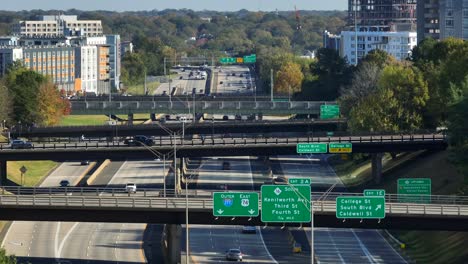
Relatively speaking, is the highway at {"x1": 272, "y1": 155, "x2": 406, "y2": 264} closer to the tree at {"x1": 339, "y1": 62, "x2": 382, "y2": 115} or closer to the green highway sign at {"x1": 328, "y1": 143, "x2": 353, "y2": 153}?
the green highway sign at {"x1": 328, "y1": 143, "x2": 353, "y2": 153}

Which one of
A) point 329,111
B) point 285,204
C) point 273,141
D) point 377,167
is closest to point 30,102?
point 329,111

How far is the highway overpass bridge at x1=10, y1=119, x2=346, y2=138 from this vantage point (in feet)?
444

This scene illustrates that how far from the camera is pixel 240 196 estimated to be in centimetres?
6650

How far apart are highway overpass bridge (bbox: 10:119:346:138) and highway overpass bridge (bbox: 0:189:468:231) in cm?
6036

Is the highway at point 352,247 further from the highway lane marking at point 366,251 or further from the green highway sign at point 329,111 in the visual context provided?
the green highway sign at point 329,111

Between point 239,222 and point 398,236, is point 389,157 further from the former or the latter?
point 239,222

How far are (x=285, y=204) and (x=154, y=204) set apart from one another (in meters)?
8.16

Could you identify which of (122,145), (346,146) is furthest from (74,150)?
(346,146)

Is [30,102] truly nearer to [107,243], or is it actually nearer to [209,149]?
[209,149]

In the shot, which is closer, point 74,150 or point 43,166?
point 74,150

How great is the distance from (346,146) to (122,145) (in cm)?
1811

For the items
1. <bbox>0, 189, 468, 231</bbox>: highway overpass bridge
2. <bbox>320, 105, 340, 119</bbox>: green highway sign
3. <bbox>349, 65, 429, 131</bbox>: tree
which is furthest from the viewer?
<bbox>320, 105, 340, 119</bbox>: green highway sign

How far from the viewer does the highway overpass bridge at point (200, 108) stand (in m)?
156

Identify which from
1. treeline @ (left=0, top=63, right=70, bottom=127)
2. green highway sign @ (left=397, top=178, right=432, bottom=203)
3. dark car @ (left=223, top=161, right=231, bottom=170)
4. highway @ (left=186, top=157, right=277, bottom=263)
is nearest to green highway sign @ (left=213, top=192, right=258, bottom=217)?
highway @ (left=186, top=157, right=277, bottom=263)
